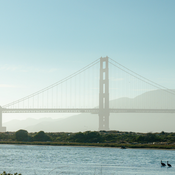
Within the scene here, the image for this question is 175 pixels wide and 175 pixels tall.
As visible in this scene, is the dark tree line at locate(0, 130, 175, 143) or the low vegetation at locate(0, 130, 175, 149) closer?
the low vegetation at locate(0, 130, 175, 149)

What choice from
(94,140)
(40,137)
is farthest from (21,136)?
(94,140)

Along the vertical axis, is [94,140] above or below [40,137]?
below

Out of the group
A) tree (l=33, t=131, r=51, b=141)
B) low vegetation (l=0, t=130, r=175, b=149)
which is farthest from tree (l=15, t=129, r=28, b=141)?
tree (l=33, t=131, r=51, b=141)

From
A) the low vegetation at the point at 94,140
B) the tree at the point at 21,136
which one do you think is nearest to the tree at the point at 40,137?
the low vegetation at the point at 94,140

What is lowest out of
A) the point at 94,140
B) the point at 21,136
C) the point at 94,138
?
the point at 94,140

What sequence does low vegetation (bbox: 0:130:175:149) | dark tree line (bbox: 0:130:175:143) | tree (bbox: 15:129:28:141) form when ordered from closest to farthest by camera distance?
low vegetation (bbox: 0:130:175:149), dark tree line (bbox: 0:130:175:143), tree (bbox: 15:129:28:141)

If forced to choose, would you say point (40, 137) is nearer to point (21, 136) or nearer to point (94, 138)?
point (21, 136)

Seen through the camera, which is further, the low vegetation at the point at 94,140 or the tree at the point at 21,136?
the tree at the point at 21,136

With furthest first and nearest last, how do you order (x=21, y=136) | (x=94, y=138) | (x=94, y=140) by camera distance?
(x=21, y=136) < (x=94, y=138) < (x=94, y=140)

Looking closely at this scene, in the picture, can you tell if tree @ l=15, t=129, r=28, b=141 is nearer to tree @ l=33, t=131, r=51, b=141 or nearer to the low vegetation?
the low vegetation

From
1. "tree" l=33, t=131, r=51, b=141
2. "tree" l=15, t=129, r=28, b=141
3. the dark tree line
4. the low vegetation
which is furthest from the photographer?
"tree" l=15, t=129, r=28, b=141

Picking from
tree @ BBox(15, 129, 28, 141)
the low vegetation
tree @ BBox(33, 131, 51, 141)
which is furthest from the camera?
tree @ BBox(15, 129, 28, 141)

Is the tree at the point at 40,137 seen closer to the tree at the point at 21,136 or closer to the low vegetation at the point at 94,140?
the low vegetation at the point at 94,140

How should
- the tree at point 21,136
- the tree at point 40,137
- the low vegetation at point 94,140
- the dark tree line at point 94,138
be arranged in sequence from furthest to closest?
1. the tree at point 21,136
2. the tree at point 40,137
3. the dark tree line at point 94,138
4. the low vegetation at point 94,140
